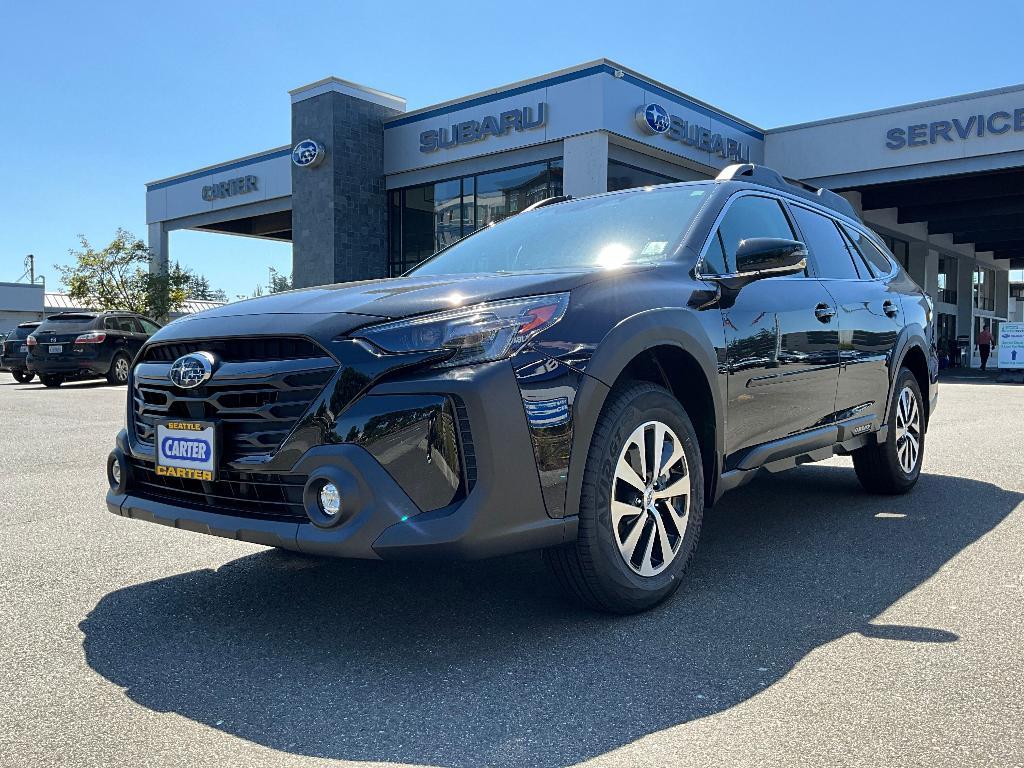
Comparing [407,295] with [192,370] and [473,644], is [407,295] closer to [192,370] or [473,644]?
[192,370]

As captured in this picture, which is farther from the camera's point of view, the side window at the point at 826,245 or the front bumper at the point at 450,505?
the side window at the point at 826,245

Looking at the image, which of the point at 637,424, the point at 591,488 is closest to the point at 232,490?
the point at 591,488

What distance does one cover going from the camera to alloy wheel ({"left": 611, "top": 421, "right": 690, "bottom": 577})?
3.15m

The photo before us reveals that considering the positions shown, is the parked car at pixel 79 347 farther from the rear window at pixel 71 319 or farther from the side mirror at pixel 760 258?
the side mirror at pixel 760 258

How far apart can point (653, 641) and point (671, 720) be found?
0.59 metres

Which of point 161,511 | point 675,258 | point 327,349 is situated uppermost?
point 675,258

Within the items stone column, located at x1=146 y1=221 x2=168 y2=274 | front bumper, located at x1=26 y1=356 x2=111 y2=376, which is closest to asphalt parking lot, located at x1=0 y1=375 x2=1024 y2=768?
front bumper, located at x1=26 y1=356 x2=111 y2=376

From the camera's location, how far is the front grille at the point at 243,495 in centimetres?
283

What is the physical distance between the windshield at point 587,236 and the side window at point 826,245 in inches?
38.1

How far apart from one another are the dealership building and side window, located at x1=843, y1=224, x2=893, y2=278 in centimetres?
1379

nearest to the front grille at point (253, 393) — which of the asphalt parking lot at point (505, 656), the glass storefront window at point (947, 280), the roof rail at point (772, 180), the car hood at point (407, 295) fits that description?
the car hood at point (407, 295)

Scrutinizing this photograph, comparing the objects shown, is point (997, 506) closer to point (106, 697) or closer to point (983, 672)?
point (983, 672)

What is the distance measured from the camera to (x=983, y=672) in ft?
8.94

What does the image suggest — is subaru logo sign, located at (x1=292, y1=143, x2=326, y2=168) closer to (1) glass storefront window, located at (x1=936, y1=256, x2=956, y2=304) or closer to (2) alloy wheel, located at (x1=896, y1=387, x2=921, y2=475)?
(2) alloy wheel, located at (x1=896, y1=387, x2=921, y2=475)
